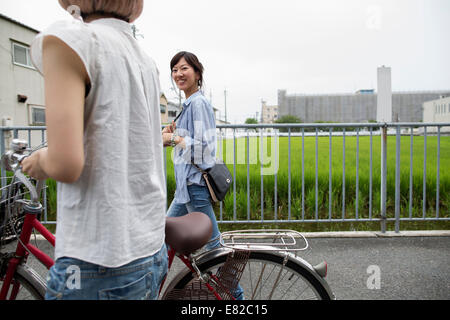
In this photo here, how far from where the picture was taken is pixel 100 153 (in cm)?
93

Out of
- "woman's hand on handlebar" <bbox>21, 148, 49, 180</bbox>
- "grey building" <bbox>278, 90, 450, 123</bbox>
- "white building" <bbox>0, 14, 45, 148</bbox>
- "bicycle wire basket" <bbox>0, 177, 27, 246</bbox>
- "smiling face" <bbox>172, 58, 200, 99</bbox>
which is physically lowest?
"bicycle wire basket" <bbox>0, 177, 27, 246</bbox>

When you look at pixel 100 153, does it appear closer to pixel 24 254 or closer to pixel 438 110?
pixel 24 254

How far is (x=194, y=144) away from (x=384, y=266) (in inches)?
89.9

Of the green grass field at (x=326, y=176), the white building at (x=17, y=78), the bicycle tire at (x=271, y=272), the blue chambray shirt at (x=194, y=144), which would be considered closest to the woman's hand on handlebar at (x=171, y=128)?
the blue chambray shirt at (x=194, y=144)

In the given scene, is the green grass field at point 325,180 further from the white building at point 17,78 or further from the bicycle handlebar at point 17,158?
the white building at point 17,78

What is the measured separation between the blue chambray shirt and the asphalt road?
4.80 ft

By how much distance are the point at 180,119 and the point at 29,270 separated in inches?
48.8

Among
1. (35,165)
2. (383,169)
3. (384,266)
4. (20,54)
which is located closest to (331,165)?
(383,169)

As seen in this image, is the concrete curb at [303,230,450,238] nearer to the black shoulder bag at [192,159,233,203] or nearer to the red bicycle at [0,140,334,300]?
the black shoulder bag at [192,159,233,203]

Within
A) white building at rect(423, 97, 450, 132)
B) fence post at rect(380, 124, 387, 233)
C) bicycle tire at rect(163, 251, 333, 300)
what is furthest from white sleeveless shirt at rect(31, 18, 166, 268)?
white building at rect(423, 97, 450, 132)

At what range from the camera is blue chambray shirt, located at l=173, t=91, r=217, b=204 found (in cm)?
214

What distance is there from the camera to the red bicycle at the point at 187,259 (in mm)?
1370

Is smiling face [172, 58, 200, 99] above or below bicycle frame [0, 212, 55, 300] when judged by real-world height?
above
